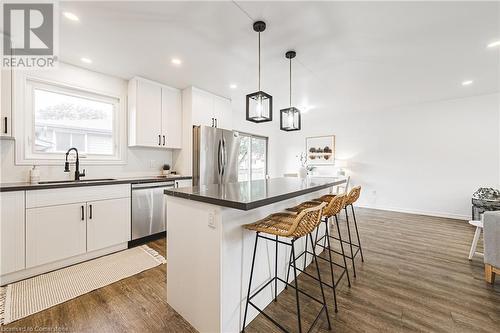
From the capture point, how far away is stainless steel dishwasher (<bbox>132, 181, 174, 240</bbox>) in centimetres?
291

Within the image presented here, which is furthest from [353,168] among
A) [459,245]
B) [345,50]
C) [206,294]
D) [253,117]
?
[206,294]

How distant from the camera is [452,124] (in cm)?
452

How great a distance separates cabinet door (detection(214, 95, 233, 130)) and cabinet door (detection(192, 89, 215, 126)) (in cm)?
11

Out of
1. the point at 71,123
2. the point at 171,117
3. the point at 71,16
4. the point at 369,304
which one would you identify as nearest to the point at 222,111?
the point at 171,117

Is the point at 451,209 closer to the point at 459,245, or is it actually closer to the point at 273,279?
the point at 459,245

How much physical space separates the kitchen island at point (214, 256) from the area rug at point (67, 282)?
92 centimetres

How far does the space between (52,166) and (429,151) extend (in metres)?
7.11

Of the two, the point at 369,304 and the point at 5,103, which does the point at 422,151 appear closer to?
the point at 369,304

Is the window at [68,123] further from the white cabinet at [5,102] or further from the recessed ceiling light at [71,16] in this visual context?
the recessed ceiling light at [71,16]

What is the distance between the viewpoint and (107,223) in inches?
104

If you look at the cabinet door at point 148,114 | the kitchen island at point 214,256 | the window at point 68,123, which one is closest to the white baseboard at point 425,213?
the kitchen island at point 214,256

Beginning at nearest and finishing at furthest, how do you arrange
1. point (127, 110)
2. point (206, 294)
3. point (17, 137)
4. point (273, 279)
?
point (206, 294) → point (273, 279) → point (17, 137) → point (127, 110)

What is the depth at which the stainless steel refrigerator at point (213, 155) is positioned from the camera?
3633 mm

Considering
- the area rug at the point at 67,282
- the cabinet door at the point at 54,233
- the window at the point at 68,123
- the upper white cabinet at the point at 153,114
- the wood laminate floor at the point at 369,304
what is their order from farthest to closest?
the upper white cabinet at the point at 153,114, the window at the point at 68,123, the cabinet door at the point at 54,233, the area rug at the point at 67,282, the wood laminate floor at the point at 369,304
